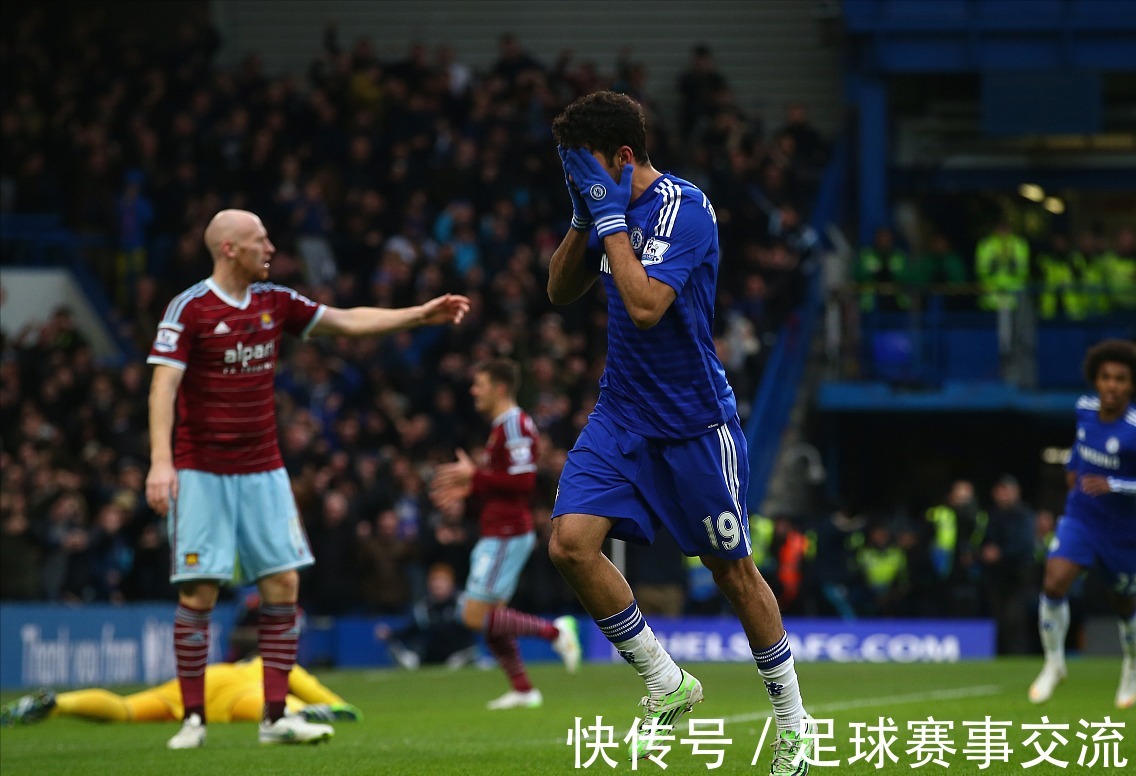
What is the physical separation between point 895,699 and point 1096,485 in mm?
2571

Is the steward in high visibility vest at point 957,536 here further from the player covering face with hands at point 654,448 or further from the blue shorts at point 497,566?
the player covering face with hands at point 654,448

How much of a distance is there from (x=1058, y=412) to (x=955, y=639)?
548cm

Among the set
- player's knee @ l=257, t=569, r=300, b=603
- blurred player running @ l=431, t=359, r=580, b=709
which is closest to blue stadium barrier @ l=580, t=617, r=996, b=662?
blurred player running @ l=431, t=359, r=580, b=709

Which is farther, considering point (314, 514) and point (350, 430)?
point (350, 430)

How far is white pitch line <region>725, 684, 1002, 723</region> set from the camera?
11.6 m

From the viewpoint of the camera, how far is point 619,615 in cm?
722

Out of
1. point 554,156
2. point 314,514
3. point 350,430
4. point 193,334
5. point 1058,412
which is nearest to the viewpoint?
point 193,334

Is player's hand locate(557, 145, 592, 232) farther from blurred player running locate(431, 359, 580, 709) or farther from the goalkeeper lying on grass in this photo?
blurred player running locate(431, 359, 580, 709)

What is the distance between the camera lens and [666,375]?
287 inches

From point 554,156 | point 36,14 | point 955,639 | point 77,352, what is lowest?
point 955,639

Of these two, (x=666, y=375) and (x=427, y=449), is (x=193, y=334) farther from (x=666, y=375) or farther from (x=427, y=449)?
(x=427, y=449)

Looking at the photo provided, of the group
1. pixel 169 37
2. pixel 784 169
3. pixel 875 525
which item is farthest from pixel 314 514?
pixel 169 37

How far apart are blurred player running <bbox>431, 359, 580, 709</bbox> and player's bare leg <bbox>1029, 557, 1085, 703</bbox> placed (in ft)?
11.5

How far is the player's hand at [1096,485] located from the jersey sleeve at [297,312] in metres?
4.88
